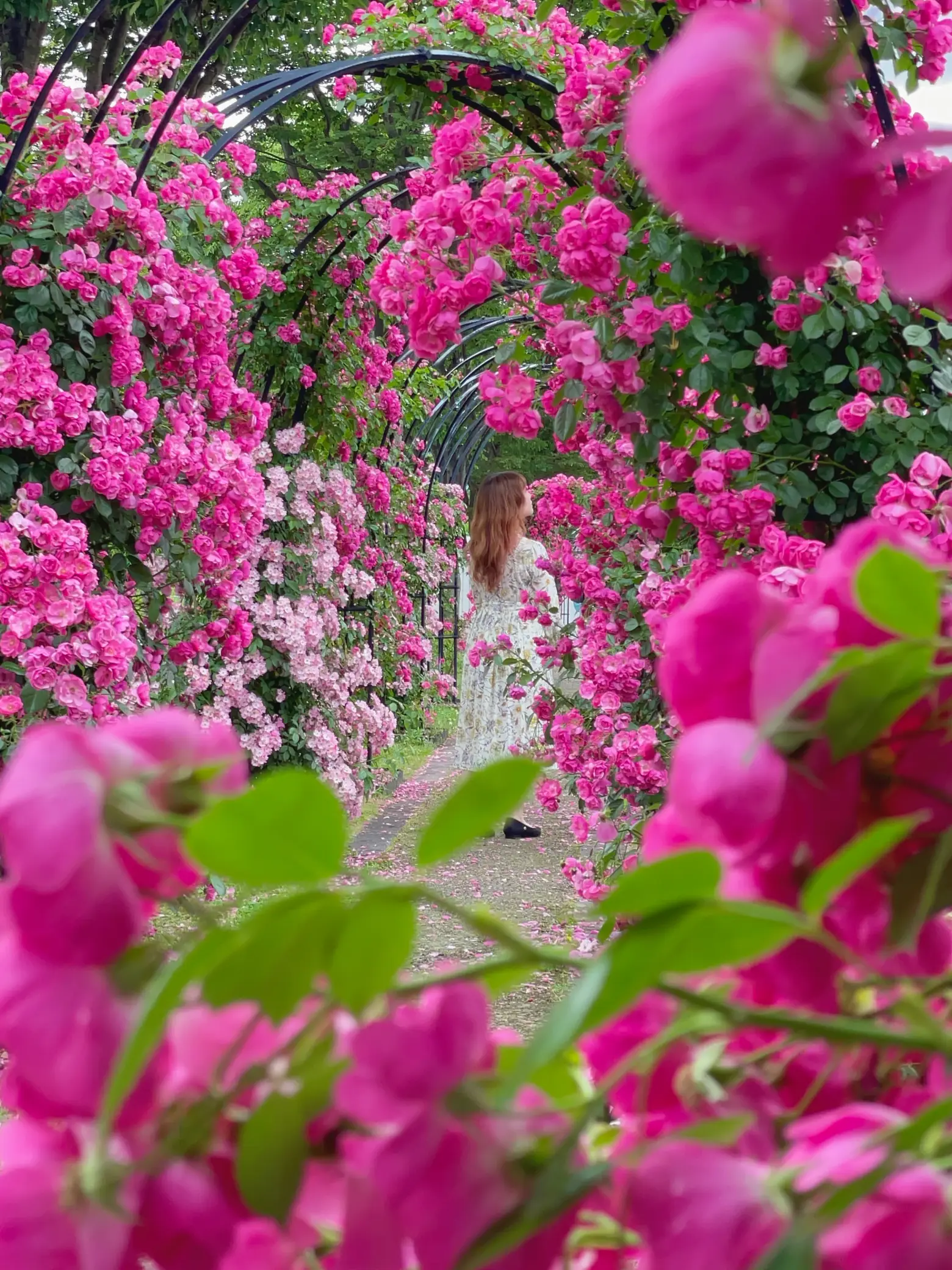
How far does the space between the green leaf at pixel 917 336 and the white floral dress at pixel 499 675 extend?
15.6 ft

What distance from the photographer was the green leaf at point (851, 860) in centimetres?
25

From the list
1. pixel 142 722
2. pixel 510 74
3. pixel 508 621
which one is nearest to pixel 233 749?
pixel 142 722

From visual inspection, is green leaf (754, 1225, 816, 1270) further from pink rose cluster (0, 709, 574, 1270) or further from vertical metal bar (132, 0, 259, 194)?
vertical metal bar (132, 0, 259, 194)

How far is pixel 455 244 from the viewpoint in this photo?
9.12ft

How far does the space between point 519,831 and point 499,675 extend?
1.15 m

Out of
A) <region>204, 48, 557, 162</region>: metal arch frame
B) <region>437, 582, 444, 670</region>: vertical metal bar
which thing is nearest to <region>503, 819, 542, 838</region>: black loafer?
<region>437, 582, 444, 670</region>: vertical metal bar

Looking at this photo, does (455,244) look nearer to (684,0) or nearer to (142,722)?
(684,0)

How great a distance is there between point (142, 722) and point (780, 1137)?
179 mm

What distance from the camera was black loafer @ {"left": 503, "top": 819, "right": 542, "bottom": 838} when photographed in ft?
21.8

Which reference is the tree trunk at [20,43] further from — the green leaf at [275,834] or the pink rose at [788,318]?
the green leaf at [275,834]

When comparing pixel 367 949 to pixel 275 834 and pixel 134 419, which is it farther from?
pixel 134 419

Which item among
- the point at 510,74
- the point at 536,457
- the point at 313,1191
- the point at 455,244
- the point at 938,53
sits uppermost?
the point at 536,457

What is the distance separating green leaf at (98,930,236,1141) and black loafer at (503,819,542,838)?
638cm

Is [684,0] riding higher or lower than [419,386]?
lower
